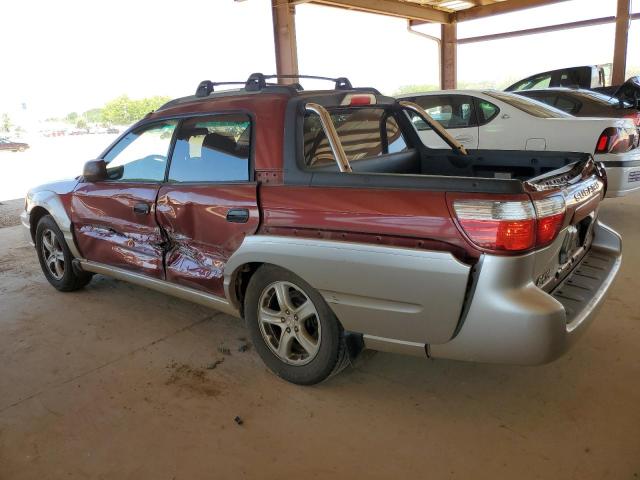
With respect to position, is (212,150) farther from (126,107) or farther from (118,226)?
(126,107)

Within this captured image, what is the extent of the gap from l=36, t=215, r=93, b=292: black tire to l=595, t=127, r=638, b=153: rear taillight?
5.49m

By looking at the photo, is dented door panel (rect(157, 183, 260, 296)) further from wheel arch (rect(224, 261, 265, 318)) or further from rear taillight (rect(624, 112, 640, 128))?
rear taillight (rect(624, 112, 640, 128))

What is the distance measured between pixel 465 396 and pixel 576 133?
13.9 feet

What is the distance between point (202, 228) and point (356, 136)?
1.16 m

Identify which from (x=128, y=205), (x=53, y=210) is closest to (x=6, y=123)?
(x=53, y=210)

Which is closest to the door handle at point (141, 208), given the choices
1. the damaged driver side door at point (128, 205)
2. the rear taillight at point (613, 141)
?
the damaged driver side door at point (128, 205)

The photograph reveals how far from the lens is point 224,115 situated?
312 cm

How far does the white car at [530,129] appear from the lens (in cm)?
555

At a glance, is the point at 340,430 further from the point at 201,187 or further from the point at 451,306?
the point at 201,187

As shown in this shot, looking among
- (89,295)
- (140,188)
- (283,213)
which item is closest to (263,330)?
(283,213)

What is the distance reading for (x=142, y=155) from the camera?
3.71 m

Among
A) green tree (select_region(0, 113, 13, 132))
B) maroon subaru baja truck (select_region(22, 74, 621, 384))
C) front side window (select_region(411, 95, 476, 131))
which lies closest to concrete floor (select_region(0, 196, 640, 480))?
maroon subaru baja truck (select_region(22, 74, 621, 384))

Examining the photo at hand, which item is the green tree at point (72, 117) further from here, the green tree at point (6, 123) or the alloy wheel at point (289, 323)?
the alloy wheel at point (289, 323)

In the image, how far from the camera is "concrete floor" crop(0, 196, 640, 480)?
7.36ft
